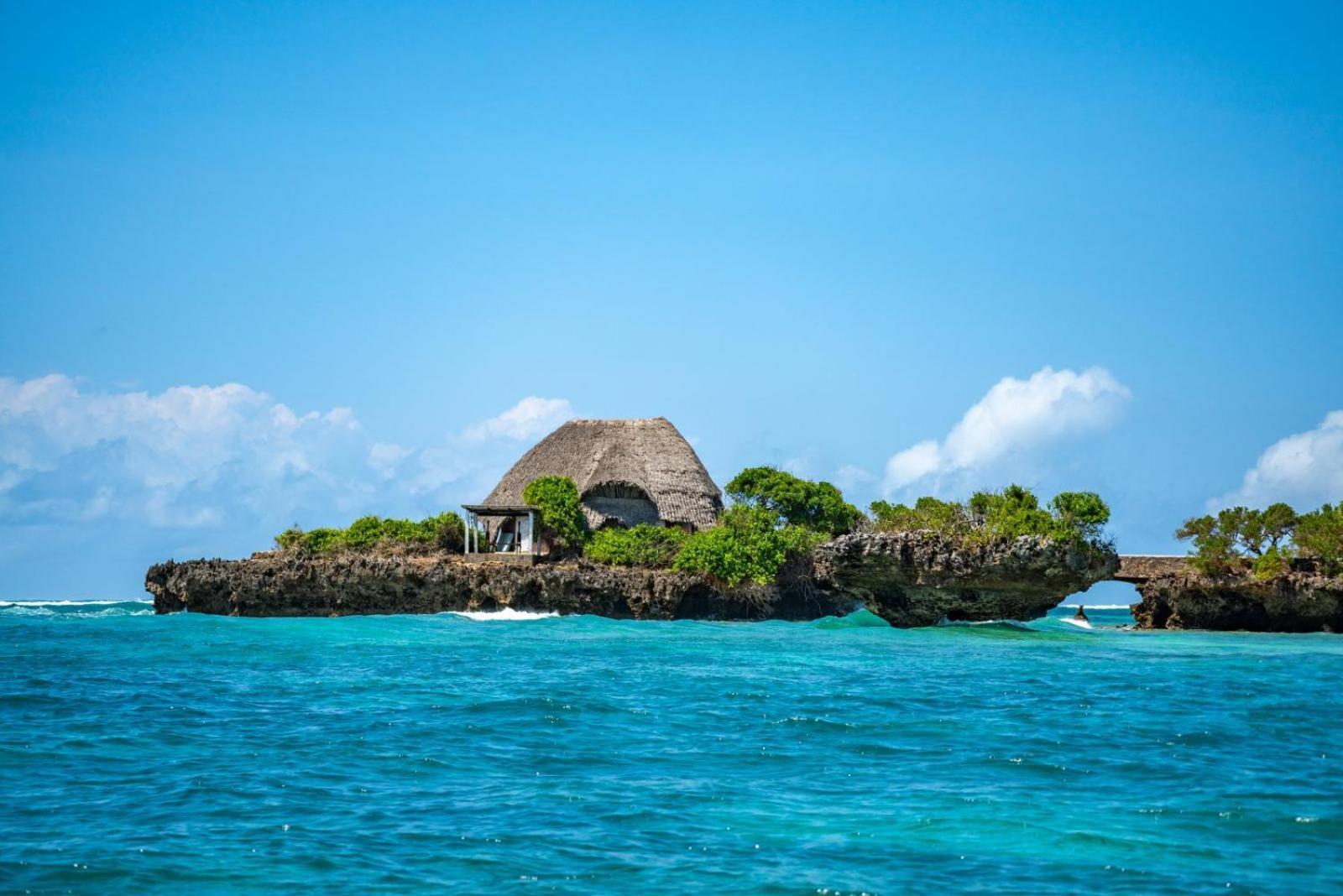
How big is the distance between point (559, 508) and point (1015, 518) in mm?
21459

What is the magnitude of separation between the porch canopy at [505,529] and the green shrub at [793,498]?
26.7 feet

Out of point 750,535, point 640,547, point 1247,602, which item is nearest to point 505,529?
point 640,547

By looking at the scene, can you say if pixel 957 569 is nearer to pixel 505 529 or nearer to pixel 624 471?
pixel 624 471

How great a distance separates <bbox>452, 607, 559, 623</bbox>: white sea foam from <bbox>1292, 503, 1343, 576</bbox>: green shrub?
2261cm

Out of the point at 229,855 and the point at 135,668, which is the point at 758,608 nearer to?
the point at 135,668

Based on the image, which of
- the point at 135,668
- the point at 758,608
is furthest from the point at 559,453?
the point at 135,668

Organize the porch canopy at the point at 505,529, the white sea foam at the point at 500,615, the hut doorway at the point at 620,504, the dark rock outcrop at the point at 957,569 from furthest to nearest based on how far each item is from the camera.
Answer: the hut doorway at the point at 620,504, the porch canopy at the point at 505,529, the white sea foam at the point at 500,615, the dark rock outcrop at the point at 957,569

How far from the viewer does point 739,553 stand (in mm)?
43594

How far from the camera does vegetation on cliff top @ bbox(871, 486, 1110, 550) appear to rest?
3225 centimetres

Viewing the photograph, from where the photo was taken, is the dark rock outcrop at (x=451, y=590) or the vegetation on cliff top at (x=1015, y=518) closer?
the vegetation on cliff top at (x=1015, y=518)

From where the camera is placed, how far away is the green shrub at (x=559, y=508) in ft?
163

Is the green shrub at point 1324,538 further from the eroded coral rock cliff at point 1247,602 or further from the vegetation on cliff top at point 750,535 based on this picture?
the vegetation on cliff top at point 750,535

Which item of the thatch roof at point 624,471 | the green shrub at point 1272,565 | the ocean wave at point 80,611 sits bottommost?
the ocean wave at point 80,611

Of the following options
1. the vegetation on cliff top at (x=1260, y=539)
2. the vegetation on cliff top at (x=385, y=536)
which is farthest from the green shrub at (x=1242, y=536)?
the vegetation on cliff top at (x=385, y=536)
